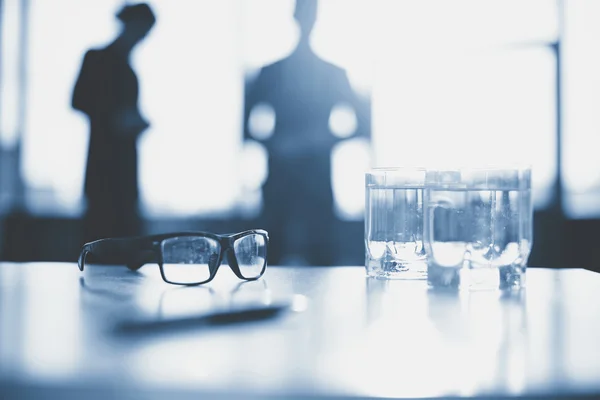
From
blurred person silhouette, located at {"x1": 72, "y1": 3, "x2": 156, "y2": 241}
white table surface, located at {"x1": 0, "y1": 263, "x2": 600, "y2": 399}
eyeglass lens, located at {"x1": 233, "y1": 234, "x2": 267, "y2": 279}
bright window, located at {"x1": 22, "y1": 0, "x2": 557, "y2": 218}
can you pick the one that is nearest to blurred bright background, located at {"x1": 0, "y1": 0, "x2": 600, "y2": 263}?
bright window, located at {"x1": 22, "y1": 0, "x2": 557, "y2": 218}

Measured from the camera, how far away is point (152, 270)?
37.5 inches

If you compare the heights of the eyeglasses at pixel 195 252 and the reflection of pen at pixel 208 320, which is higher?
the eyeglasses at pixel 195 252

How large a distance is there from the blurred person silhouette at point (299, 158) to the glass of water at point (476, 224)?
2.15 metres

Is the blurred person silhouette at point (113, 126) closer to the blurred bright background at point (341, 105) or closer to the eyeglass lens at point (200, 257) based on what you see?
the blurred bright background at point (341, 105)

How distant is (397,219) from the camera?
0.73 metres

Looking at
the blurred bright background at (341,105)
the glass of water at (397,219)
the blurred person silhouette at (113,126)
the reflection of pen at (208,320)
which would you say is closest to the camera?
the reflection of pen at (208,320)

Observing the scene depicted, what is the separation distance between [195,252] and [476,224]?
1.36 ft

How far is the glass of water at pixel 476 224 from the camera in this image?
627 mm

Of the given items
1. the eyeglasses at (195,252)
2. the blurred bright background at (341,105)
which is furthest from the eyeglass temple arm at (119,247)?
the blurred bright background at (341,105)

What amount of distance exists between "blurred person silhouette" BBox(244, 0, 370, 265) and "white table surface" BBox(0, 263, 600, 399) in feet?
7.34

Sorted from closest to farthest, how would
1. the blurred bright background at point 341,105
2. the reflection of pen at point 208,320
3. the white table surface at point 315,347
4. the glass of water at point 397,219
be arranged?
the white table surface at point 315,347 → the reflection of pen at point 208,320 → the glass of water at point 397,219 → the blurred bright background at point 341,105

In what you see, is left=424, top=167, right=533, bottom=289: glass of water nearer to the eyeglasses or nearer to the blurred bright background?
the eyeglasses

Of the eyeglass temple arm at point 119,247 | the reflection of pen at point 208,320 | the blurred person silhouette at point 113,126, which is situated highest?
the blurred person silhouette at point 113,126

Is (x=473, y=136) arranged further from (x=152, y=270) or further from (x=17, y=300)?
(x=17, y=300)
